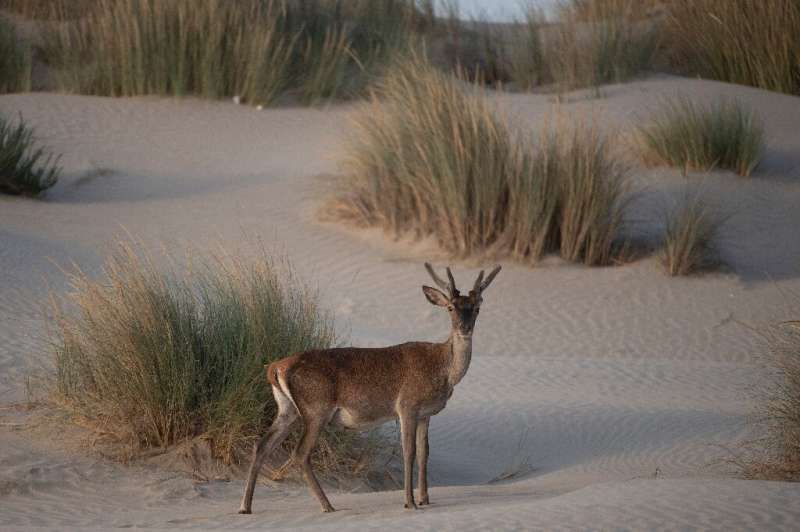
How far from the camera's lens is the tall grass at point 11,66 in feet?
77.0

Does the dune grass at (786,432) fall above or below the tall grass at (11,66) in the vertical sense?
below

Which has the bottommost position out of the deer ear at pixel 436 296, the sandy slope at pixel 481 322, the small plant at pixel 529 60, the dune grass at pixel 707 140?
the sandy slope at pixel 481 322

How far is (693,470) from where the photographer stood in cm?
885

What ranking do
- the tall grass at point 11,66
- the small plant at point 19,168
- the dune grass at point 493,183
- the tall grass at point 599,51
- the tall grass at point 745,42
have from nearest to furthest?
the dune grass at point 493,183 < the small plant at point 19,168 < the tall grass at point 745,42 < the tall grass at point 599,51 < the tall grass at point 11,66

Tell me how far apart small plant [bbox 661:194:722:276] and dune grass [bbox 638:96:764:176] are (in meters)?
2.29

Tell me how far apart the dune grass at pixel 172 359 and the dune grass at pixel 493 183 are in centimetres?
734

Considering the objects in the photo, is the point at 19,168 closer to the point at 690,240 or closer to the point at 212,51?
the point at 212,51

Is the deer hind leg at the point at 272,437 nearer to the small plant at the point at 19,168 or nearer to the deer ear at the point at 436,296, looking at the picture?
the deer ear at the point at 436,296

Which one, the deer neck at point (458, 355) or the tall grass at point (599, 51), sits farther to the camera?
the tall grass at point (599, 51)

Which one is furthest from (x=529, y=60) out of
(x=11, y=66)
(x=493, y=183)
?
(x=11, y=66)

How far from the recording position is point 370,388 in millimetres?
7086

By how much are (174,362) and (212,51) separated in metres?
15.3

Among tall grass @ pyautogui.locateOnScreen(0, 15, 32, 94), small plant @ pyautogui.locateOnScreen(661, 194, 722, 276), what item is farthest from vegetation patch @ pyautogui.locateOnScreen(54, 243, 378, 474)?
tall grass @ pyautogui.locateOnScreen(0, 15, 32, 94)

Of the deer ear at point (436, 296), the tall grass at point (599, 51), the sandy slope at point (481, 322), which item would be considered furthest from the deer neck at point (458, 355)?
the tall grass at point (599, 51)
